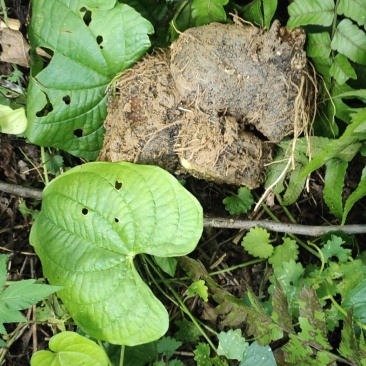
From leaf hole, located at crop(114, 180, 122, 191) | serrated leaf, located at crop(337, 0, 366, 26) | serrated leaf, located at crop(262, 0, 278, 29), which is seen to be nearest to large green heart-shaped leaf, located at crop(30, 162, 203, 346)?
leaf hole, located at crop(114, 180, 122, 191)

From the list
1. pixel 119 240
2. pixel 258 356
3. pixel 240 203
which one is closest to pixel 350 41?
pixel 240 203

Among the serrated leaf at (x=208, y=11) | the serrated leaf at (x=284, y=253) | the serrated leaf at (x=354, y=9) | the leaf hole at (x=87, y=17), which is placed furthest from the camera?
the serrated leaf at (x=284, y=253)

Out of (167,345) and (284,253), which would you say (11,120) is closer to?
(167,345)

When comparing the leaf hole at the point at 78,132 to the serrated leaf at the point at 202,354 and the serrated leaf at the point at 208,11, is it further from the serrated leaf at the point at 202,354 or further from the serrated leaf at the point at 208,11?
the serrated leaf at the point at 202,354

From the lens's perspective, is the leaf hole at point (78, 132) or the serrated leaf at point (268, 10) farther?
the leaf hole at point (78, 132)

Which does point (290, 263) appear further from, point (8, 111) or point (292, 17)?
point (8, 111)

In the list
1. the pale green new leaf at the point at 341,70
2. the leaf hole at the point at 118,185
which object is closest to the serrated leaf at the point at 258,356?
the leaf hole at the point at 118,185

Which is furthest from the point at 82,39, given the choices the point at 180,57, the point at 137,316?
the point at 137,316
